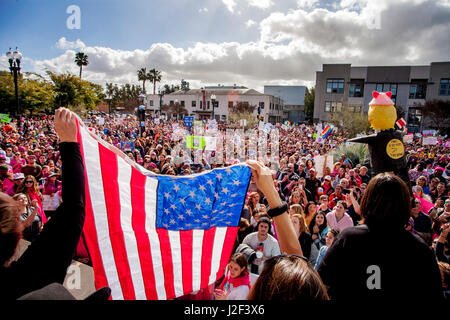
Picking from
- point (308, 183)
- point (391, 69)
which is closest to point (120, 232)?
point (308, 183)

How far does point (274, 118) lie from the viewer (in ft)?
221

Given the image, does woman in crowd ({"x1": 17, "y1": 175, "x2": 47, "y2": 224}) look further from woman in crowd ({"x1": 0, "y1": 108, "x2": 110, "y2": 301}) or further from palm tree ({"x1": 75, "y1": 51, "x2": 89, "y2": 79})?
palm tree ({"x1": 75, "y1": 51, "x2": 89, "y2": 79})

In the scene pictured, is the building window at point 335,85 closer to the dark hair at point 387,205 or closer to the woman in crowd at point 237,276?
the woman in crowd at point 237,276

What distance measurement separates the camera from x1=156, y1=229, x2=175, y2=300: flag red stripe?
8.00 ft

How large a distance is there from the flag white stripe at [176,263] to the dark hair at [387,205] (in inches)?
64.0

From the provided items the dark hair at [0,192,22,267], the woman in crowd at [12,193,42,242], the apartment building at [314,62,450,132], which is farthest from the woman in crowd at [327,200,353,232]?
the apartment building at [314,62,450,132]

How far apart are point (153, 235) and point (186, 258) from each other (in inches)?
15.4

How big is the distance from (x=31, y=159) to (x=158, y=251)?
7.63 meters

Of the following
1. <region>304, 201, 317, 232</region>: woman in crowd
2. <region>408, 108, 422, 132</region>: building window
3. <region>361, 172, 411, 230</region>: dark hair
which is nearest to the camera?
<region>361, 172, 411, 230</region>: dark hair

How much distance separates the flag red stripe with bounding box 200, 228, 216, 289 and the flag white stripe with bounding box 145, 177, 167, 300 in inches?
14.9

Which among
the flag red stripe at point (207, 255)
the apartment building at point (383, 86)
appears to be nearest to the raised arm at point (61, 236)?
the flag red stripe at point (207, 255)
